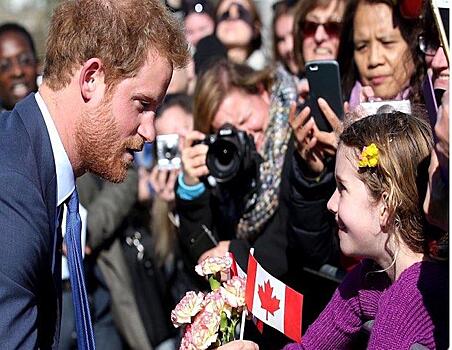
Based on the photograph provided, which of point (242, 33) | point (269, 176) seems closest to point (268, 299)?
point (269, 176)

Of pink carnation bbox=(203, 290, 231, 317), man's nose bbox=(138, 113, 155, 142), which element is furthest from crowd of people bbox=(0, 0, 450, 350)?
pink carnation bbox=(203, 290, 231, 317)

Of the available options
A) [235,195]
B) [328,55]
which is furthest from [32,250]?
[328,55]

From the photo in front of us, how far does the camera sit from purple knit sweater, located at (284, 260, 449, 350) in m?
2.72

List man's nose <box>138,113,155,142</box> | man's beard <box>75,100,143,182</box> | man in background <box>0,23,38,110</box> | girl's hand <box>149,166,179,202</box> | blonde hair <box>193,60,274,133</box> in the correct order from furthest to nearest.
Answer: man in background <box>0,23,38,110</box>
girl's hand <box>149,166,179,202</box>
blonde hair <box>193,60,274,133</box>
man's nose <box>138,113,155,142</box>
man's beard <box>75,100,143,182</box>

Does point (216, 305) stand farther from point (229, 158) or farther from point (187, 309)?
point (229, 158)

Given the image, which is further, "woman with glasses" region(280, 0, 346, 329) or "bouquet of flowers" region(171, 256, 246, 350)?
"woman with glasses" region(280, 0, 346, 329)

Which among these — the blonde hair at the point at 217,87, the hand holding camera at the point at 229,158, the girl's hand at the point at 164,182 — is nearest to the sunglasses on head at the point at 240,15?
the girl's hand at the point at 164,182

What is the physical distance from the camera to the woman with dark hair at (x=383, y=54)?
4039mm

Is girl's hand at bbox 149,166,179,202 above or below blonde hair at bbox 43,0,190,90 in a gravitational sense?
below

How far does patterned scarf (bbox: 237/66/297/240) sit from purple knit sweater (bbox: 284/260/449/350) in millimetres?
1188

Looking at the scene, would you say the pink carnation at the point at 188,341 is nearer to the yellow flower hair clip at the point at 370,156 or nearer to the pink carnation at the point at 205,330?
the pink carnation at the point at 205,330

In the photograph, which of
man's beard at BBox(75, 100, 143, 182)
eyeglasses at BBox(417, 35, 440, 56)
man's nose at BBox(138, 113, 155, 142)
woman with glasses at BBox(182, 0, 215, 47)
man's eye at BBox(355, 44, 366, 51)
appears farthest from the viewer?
woman with glasses at BBox(182, 0, 215, 47)

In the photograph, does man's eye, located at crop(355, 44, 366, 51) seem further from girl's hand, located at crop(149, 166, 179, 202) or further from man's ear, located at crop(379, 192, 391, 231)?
girl's hand, located at crop(149, 166, 179, 202)

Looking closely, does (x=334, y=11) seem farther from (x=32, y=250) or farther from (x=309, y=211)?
(x=32, y=250)
